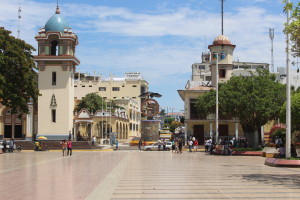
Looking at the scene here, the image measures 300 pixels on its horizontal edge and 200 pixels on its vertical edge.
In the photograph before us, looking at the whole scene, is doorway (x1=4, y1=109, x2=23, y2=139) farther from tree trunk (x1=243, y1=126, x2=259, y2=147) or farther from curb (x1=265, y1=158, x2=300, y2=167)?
curb (x1=265, y1=158, x2=300, y2=167)

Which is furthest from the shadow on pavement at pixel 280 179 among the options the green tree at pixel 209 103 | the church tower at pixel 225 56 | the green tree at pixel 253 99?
the church tower at pixel 225 56

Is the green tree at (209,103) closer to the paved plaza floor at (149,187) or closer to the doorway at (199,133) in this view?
the doorway at (199,133)

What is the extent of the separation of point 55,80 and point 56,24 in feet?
24.7

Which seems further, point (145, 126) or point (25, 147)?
point (145, 126)

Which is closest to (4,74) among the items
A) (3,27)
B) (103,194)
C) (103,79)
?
(3,27)

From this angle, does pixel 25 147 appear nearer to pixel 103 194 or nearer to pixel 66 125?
pixel 66 125

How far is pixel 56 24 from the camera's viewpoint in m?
56.9

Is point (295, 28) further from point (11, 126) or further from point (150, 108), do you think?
point (11, 126)

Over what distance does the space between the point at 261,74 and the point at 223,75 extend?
2188 centimetres

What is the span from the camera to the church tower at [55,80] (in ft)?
184

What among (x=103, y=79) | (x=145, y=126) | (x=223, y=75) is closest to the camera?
(x=145, y=126)

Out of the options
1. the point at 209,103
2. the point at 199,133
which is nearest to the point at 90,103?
the point at 199,133

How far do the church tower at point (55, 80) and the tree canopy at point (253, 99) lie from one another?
2480 cm

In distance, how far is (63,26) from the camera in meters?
57.3
